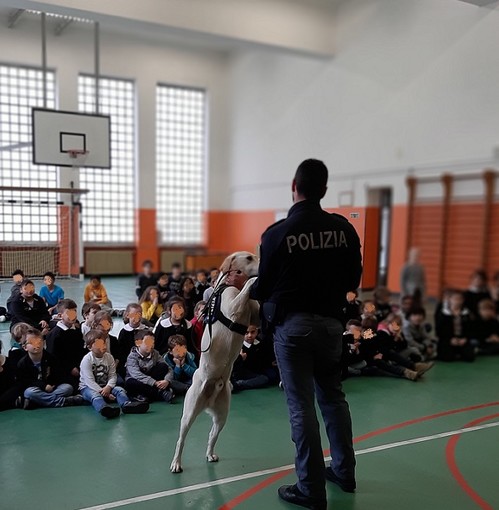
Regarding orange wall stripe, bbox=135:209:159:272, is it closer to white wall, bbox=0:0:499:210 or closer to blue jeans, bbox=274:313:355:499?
white wall, bbox=0:0:499:210

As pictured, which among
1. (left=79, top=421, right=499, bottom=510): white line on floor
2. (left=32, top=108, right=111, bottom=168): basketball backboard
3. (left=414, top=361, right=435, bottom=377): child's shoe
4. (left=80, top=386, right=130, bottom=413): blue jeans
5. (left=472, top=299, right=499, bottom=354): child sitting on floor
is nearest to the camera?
(left=79, top=421, right=499, bottom=510): white line on floor

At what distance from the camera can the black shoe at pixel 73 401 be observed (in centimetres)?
514

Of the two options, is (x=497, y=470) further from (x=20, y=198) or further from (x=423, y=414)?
(x=20, y=198)

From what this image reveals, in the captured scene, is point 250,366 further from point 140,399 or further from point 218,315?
point 218,315

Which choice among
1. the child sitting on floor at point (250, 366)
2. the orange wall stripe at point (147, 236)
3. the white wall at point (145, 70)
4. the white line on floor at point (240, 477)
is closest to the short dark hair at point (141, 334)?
the child sitting on floor at point (250, 366)

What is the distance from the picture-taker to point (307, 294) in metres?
3.00

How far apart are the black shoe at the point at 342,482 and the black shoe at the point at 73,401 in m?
2.86

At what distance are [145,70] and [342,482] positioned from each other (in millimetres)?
12155

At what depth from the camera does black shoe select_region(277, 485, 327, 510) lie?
314 centimetres

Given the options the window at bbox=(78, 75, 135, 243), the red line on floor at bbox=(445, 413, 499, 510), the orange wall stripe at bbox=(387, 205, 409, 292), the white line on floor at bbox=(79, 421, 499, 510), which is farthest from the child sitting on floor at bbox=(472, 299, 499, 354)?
the window at bbox=(78, 75, 135, 243)

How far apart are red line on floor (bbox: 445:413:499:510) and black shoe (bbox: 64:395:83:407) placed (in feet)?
11.9

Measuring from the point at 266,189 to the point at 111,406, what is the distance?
10.4 meters

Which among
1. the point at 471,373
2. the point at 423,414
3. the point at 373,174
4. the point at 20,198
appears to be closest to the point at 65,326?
the point at 20,198

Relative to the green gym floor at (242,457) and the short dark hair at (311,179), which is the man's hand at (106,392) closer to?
the green gym floor at (242,457)
